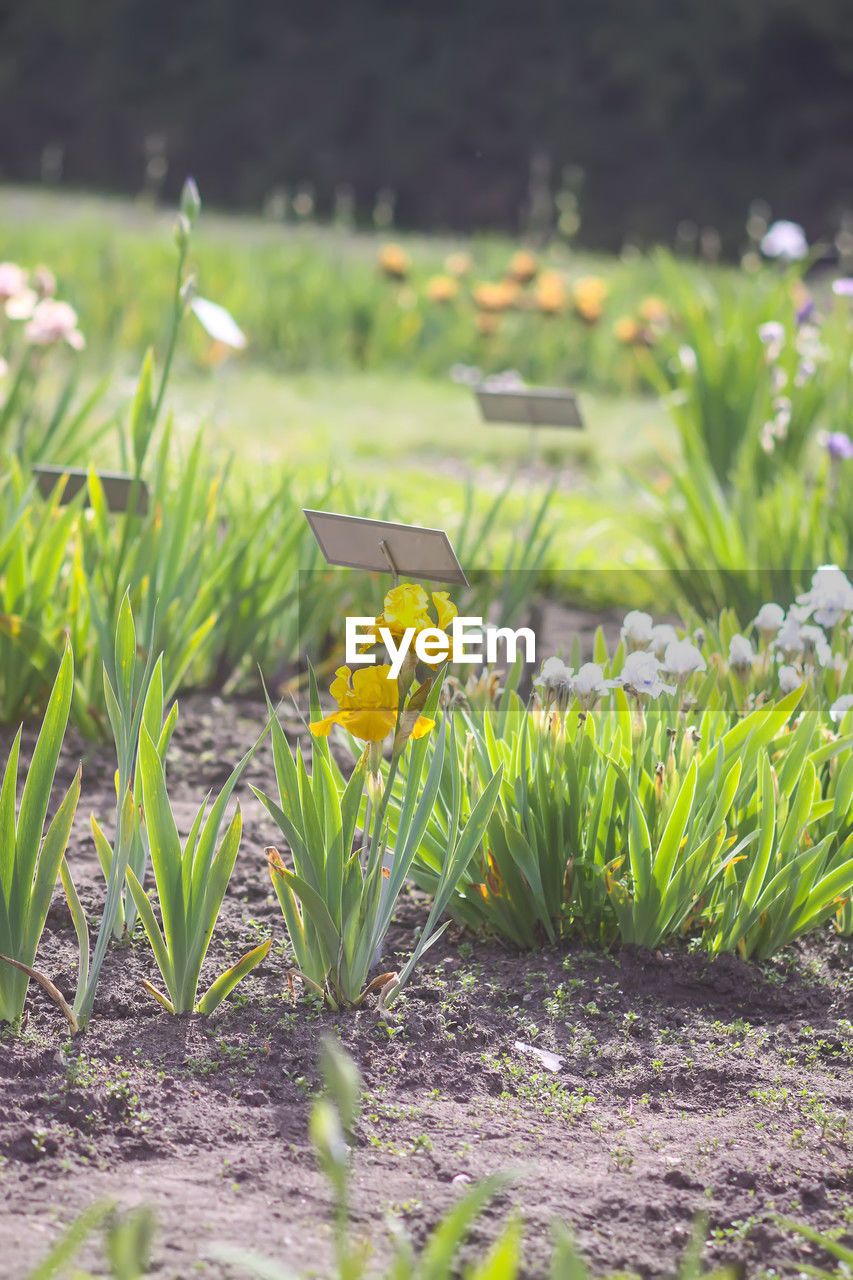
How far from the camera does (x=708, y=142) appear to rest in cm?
2086

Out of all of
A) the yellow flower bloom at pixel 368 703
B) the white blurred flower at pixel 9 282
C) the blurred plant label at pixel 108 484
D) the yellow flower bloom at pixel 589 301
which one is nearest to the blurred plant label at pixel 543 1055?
the yellow flower bloom at pixel 368 703

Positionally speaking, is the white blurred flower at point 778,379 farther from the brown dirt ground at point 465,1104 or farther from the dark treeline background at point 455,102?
the dark treeline background at point 455,102

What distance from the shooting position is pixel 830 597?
75.4 inches

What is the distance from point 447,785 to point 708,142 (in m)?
21.4

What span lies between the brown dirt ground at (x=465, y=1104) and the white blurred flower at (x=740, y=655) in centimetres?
41

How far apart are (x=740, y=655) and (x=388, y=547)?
660mm

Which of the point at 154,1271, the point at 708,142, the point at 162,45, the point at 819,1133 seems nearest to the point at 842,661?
the point at 819,1133

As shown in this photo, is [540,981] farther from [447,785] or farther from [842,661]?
[842,661]

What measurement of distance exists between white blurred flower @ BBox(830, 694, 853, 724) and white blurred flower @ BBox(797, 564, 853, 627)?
0.14 meters

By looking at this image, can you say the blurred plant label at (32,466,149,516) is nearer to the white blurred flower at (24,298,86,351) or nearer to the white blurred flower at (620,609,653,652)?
the white blurred flower at (24,298,86,351)

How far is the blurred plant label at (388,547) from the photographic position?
4.44 ft

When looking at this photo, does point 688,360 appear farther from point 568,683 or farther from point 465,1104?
point 465,1104

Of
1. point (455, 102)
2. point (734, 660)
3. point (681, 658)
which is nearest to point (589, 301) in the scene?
point (734, 660)

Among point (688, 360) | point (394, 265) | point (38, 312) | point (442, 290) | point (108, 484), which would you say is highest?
point (394, 265)
